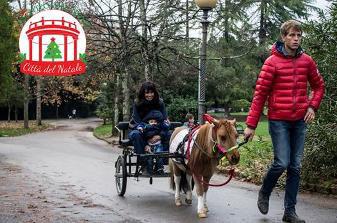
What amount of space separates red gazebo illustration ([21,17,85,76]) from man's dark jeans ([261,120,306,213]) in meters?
22.7

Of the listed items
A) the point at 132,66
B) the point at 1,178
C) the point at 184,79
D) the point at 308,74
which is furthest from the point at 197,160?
the point at 184,79

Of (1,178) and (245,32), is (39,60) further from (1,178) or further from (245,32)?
(1,178)

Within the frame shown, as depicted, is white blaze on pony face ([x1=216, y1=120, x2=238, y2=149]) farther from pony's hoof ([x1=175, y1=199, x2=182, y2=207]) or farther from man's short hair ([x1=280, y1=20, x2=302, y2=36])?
pony's hoof ([x1=175, y1=199, x2=182, y2=207])

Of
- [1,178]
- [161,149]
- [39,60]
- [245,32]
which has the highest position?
[245,32]

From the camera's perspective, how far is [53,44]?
120 ft

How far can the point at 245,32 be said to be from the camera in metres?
46.0

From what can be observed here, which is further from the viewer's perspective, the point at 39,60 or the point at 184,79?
the point at 39,60

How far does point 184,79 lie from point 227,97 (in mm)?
11532

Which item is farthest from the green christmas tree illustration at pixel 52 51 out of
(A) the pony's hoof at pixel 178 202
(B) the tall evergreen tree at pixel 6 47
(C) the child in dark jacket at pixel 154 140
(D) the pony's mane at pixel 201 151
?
(D) the pony's mane at pixel 201 151

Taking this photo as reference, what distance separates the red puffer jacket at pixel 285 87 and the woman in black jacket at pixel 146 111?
10.7ft

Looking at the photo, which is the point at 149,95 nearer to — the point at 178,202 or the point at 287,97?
the point at 178,202

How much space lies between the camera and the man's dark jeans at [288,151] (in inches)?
264

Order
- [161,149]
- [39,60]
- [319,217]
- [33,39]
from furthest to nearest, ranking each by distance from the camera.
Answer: [39,60] → [33,39] → [161,149] → [319,217]

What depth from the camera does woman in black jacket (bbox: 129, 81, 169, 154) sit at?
975 cm
